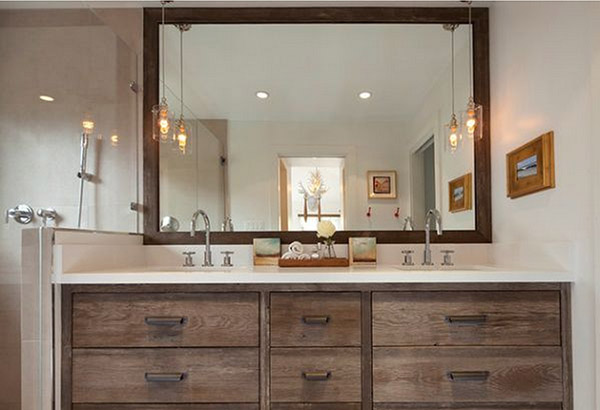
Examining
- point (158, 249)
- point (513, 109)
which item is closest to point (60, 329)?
point (158, 249)

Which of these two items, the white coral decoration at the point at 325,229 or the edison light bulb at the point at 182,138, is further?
the edison light bulb at the point at 182,138

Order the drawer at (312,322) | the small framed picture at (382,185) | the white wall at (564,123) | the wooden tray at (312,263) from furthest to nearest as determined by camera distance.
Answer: the small framed picture at (382,185) → the wooden tray at (312,263) → the drawer at (312,322) → the white wall at (564,123)

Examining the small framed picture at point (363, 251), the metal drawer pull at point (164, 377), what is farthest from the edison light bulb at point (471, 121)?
the metal drawer pull at point (164, 377)

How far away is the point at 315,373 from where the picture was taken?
1430 mm

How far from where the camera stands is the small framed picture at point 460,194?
2094mm

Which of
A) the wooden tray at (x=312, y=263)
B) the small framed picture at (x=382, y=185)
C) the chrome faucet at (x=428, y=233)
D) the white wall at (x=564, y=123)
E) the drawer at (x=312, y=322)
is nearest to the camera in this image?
the white wall at (x=564, y=123)

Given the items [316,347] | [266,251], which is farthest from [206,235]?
[316,347]

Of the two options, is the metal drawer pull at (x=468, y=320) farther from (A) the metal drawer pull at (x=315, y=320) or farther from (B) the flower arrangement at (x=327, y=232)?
(B) the flower arrangement at (x=327, y=232)

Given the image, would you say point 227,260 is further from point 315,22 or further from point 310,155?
point 315,22

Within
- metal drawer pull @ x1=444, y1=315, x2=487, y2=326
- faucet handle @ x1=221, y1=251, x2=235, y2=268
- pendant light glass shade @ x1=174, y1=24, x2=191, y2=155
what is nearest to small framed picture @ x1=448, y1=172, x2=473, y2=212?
metal drawer pull @ x1=444, y1=315, x2=487, y2=326

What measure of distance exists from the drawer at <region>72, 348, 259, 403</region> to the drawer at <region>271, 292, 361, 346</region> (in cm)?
14

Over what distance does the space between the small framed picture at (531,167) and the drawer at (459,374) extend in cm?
62

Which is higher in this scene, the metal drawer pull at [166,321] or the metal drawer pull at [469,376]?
the metal drawer pull at [166,321]

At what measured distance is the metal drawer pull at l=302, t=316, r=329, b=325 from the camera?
1.43 m
